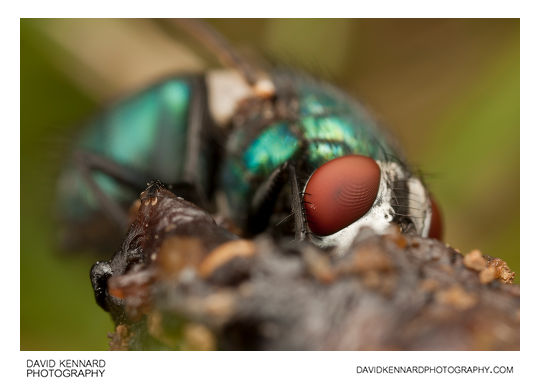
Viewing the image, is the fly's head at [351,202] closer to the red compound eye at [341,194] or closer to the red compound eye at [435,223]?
the red compound eye at [341,194]

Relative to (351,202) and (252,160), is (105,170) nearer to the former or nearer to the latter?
(252,160)

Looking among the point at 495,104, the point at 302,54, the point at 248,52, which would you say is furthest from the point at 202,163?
the point at 495,104

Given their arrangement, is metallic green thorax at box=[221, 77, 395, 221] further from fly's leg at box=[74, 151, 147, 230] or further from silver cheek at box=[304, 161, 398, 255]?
A: fly's leg at box=[74, 151, 147, 230]

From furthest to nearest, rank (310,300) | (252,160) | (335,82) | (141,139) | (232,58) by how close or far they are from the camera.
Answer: (141,139)
(335,82)
(232,58)
(252,160)
(310,300)

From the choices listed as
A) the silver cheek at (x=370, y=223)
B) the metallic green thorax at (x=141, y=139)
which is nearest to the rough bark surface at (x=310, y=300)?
the silver cheek at (x=370, y=223)
